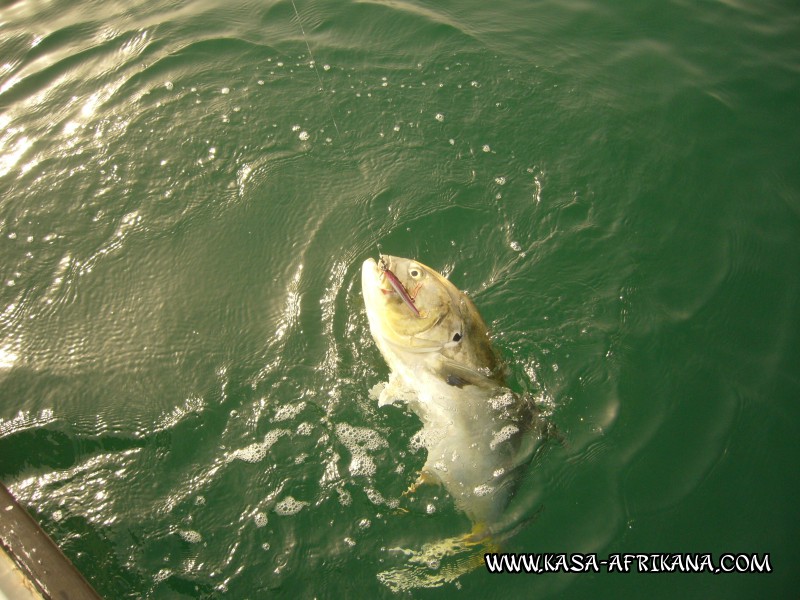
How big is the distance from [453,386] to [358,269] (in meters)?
1.51

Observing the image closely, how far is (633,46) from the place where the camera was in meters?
6.62

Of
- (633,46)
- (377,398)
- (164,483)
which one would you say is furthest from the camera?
(633,46)

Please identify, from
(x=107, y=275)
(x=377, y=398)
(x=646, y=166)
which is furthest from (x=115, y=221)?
(x=646, y=166)

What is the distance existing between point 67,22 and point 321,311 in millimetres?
5409

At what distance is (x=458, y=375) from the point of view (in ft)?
12.4

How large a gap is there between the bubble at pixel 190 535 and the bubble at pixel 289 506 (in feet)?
A: 1.74

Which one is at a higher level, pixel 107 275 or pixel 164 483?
pixel 107 275

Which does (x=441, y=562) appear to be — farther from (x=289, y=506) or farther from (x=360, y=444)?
(x=289, y=506)

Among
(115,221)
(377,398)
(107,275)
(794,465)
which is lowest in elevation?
(794,465)

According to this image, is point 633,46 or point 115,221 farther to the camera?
point 633,46

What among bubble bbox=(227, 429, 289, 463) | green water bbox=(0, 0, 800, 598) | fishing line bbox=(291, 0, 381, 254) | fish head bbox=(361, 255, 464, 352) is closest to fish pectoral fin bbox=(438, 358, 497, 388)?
fish head bbox=(361, 255, 464, 352)

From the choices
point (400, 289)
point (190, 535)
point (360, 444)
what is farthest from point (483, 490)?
point (190, 535)

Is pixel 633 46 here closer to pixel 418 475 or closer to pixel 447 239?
pixel 447 239

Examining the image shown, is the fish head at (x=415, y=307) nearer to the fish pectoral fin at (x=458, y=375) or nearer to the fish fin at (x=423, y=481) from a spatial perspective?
the fish pectoral fin at (x=458, y=375)
